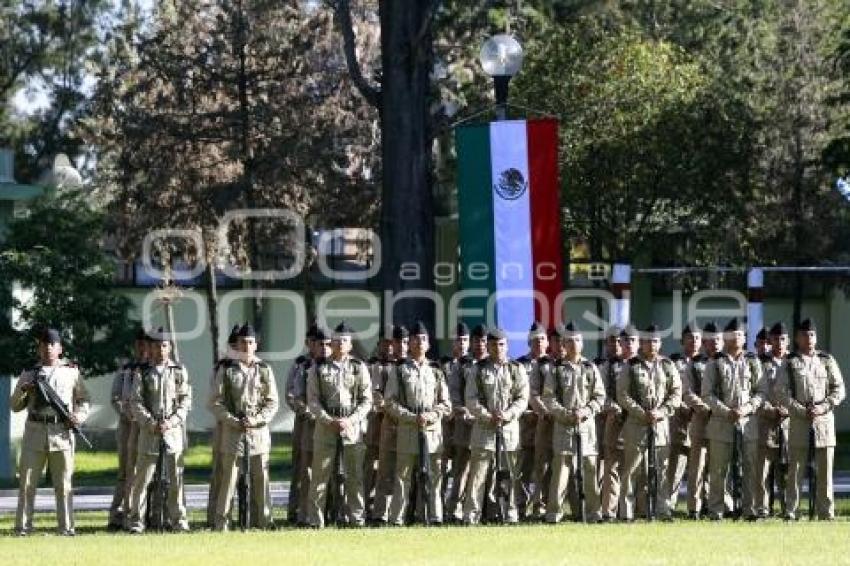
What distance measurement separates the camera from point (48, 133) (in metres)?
52.6

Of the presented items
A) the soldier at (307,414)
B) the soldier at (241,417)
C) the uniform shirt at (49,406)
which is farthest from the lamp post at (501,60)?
the uniform shirt at (49,406)

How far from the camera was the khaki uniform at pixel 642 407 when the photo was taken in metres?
21.2

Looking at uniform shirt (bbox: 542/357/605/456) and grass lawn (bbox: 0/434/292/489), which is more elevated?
uniform shirt (bbox: 542/357/605/456)

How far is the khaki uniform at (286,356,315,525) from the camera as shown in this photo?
68.4 feet

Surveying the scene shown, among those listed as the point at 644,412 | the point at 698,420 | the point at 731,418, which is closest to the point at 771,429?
the point at 731,418

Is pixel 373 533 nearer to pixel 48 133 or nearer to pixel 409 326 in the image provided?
pixel 409 326

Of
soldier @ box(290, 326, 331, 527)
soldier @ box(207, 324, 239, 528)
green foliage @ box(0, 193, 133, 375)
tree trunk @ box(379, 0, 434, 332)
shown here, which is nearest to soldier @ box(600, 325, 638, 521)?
soldier @ box(290, 326, 331, 527)

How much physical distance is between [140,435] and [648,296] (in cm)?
2379

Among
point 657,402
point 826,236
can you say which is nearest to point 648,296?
point 826,236

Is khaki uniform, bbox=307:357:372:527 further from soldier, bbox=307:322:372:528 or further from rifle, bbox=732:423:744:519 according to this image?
rifle, bbox=732:423:744:519

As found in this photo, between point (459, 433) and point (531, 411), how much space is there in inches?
30.8

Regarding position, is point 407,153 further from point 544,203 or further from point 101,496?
point 101,496

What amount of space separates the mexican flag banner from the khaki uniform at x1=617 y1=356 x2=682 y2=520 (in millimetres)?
1487

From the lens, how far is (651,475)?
69.5ft
